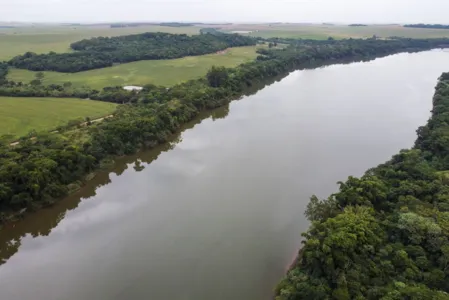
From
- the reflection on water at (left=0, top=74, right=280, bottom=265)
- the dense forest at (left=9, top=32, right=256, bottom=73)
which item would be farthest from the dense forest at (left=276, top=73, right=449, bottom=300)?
the dense forest at (left=9, top=32, right=256, bottom=73)

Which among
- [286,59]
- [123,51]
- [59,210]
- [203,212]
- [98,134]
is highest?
[123,51]

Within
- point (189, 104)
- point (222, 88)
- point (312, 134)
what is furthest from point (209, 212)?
point (222, 88)

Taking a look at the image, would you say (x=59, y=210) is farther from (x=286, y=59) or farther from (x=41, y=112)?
(x=286, y=59)

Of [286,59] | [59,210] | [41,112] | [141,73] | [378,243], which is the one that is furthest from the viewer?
[286,59]

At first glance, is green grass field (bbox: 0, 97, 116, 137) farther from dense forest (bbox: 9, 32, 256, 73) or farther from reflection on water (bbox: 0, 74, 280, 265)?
dense forest (bbox: 9, 32, 256, 73)

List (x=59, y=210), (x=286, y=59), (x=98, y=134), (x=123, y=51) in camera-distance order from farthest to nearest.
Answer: (x=123, y=51) < (x=286, y=59) < (x=98, y=134) < (x=59, y=210)

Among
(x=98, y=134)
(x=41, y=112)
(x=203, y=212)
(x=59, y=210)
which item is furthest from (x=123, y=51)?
(x=203, y=212)

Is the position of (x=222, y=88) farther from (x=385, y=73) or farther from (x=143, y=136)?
(x=385, y=73)

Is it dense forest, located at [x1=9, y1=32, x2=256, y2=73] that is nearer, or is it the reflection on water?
the reflection on water
